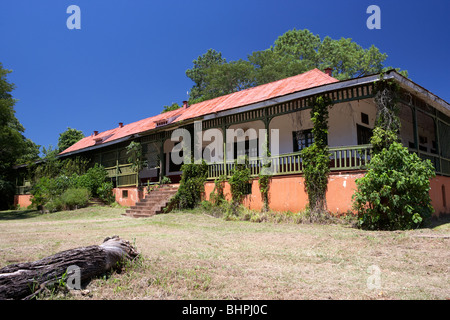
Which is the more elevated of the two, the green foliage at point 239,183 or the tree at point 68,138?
the tree at point 68,138

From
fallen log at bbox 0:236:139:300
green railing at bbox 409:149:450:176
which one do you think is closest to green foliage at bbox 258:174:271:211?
green railing at bbox 409:149:450:176

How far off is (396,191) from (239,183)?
565 centimetres

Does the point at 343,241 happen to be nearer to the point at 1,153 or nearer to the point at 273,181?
the point at 273,181

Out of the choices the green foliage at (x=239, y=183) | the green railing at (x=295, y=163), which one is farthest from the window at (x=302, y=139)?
the green foliage at (x=239, y=183)

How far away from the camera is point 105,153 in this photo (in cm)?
2159

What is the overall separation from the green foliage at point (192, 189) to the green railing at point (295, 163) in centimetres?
35

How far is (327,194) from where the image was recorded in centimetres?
983

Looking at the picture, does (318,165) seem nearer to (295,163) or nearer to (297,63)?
(295,163)

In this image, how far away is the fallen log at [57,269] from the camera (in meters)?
3.14

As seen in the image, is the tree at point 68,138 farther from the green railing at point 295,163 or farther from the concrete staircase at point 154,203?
the green railing at point 295,163

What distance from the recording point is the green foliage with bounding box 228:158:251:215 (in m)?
12.1

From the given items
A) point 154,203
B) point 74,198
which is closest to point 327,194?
point 154,203

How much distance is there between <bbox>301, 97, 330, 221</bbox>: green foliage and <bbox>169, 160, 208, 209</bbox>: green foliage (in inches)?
193
